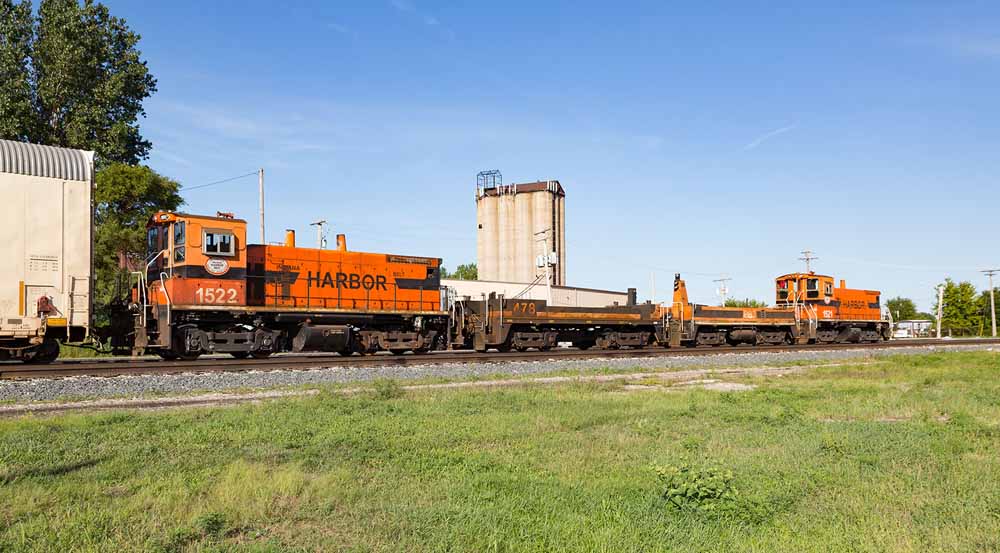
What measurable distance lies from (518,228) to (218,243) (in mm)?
45656

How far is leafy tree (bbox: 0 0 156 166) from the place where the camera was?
1272 inches

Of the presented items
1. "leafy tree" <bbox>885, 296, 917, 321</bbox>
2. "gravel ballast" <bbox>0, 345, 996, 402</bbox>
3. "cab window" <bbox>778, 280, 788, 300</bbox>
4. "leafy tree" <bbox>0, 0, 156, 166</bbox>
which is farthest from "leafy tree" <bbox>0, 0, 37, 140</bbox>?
"leafy tree" <bbox>885, 296, 917, 321</bbox>

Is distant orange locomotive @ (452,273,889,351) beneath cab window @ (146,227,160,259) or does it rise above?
beneath

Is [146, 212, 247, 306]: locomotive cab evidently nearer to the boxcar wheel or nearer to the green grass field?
the boxcar wheel

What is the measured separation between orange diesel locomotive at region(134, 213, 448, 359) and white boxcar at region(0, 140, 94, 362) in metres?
2.44

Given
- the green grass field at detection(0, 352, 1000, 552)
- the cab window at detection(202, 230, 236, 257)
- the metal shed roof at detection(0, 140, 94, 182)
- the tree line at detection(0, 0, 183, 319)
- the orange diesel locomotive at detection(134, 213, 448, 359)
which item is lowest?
the green grass field at detection(0, 352, 1000, 552)

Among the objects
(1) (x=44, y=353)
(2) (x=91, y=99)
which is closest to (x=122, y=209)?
(2) (x=91, y=99)

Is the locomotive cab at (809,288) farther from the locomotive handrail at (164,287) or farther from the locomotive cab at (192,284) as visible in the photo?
the locomotive handrail at (164,287)

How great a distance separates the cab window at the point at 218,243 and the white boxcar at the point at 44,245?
343 cm

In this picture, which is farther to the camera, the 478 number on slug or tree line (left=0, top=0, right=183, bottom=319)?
tree line (left=0, top=0, right=183, bottom=319)

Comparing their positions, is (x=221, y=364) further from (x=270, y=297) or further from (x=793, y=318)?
(x=793, y=318)

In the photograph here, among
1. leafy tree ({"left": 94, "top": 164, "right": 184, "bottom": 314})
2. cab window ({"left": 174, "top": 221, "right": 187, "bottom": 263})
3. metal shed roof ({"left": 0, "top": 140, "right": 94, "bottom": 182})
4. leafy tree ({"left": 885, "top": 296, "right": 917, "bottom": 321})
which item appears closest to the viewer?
metal shed roof ({"left": 0, "top": 140, "right": 94, "bottom": 182})

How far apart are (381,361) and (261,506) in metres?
12.7

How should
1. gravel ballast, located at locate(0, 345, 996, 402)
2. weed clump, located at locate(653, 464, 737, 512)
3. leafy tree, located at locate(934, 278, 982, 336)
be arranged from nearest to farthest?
weed clump, located at locate(653, 464, 737, 512) < gravel ballast, located at locate(0, 345, 996, 402) < leafy tree, located at locate(934, 278, 982, 336)
